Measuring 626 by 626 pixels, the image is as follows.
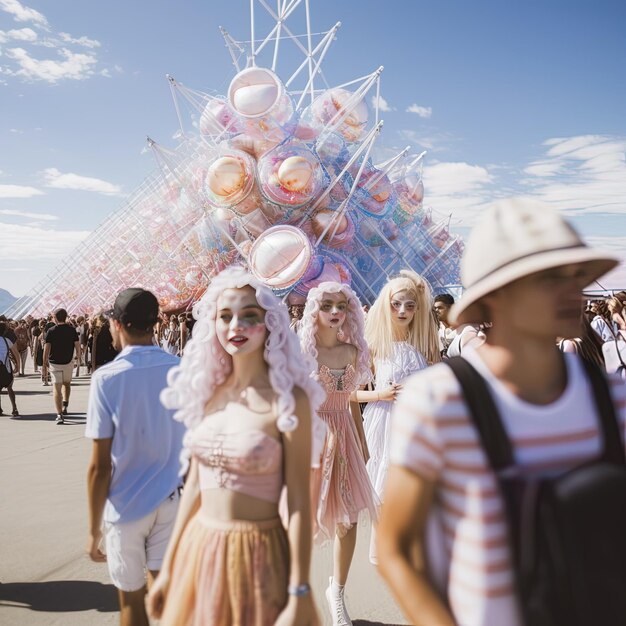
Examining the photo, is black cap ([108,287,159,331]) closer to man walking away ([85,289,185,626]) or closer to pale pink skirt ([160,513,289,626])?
man walking away ([85,289,185,626])

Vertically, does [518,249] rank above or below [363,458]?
above

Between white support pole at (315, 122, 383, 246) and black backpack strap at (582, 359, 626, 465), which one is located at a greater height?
white support pole at (315, 122, 383, 246)

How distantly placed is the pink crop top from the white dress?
7.33 ft

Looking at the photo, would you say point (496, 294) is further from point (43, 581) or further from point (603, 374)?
point (43, 581)

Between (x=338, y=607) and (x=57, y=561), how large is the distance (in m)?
2.18

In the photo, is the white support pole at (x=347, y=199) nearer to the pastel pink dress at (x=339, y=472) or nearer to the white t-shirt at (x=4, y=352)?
the white t-shirt at (x=4, y=352)

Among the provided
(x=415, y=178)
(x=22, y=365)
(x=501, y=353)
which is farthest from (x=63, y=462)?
(x=415, y=178)

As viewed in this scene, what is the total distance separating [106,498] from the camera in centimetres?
242

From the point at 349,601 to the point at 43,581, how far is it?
206 centimetres

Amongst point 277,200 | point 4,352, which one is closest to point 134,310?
point 4,352

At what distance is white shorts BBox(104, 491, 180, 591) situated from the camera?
2414mm

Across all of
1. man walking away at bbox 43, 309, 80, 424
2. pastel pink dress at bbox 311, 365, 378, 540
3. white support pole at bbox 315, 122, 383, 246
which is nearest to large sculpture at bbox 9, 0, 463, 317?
white support pole at bbox 315, 122, 383, 246

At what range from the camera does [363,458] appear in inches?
143

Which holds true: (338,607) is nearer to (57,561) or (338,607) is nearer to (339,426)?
(339,426)
